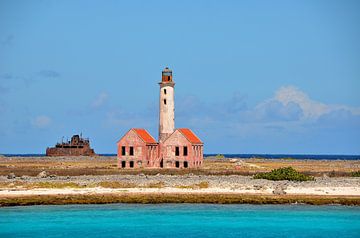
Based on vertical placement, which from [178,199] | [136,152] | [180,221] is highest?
[136,152]

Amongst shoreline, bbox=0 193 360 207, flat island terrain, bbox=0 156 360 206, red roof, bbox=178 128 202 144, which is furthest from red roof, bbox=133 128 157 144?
shoreline, bbox=0 193 360 207

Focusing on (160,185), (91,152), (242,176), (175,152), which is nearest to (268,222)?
(160,185)

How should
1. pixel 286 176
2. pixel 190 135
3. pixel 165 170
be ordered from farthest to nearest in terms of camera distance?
pixel 190 135, pixel 165 170, pixel 286 176

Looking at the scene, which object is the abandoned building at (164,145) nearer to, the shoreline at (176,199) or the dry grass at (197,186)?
the dry grass at (197,186)

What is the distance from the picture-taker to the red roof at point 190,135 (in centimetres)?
8328

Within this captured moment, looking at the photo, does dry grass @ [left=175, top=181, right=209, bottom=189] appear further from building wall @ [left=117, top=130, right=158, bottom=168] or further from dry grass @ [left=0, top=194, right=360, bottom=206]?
building wall @ [left=117, top=130, right=158, bottom=168]

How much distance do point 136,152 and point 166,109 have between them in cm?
635

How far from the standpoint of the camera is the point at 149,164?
8475 cm

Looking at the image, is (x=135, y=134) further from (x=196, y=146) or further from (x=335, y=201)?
A: (x=335, y=201)

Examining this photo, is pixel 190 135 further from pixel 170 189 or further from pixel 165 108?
pixel 170 189

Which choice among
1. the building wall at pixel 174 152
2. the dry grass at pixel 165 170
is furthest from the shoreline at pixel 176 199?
the building wall at pixel 174 152

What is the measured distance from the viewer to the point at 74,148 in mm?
154375

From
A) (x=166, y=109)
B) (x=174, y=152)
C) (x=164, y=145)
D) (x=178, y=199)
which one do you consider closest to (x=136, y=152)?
(x=164, y=145)

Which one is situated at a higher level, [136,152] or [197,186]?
[136,152]
